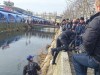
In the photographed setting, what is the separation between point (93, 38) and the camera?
457 centimetres

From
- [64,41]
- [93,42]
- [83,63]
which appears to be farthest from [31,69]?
[93,42]

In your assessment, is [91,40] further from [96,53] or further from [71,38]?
[71,38]

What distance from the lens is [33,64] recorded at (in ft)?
34.9

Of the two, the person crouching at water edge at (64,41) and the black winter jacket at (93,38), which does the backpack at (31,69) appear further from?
the black winter jacket at (93,38)

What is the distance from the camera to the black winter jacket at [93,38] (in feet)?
14.9

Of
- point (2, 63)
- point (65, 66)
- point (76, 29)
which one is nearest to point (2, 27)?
point (2, 63)

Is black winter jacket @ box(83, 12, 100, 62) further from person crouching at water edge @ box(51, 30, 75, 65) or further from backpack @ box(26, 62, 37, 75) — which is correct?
person crouching at water edge @ box(51, 30, 75, 65)

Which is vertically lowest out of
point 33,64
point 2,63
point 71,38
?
point 2,63

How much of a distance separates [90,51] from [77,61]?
0.44m

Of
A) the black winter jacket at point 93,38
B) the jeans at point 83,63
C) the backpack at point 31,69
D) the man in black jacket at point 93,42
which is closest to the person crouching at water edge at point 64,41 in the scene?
the backpack at point 31,69

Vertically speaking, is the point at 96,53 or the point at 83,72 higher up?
the point at 96,53

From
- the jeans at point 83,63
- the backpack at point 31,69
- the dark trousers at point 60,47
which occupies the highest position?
the jeans at point 83,63

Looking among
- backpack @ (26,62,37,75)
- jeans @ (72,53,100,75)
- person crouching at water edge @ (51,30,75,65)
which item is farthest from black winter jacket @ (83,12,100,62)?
person crouching at water edge @ (51,30,75,65)

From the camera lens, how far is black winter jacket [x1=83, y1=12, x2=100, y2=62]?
178 inches
